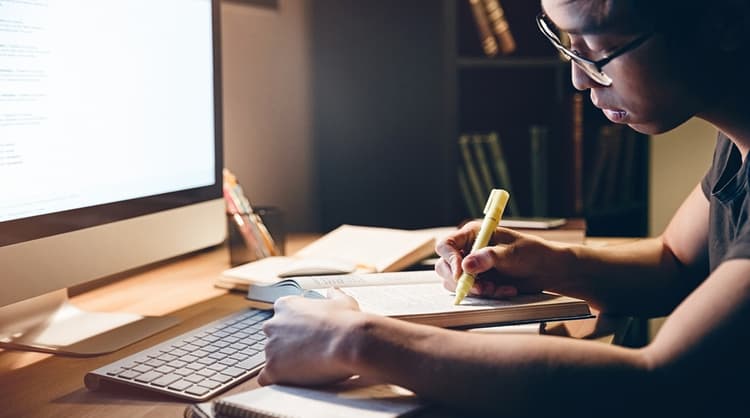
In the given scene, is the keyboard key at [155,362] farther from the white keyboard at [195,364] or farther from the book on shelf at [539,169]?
the book on shelf at [539,169]

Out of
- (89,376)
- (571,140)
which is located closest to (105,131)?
(89,376)

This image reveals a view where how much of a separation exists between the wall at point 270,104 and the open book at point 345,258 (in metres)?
0.45

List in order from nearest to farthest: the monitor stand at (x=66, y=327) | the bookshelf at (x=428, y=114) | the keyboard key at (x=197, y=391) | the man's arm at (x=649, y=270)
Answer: the keyboard key at (x=197, y=391), the monitor stand at (x=66, y=327), the man's arm at (x=649, y=270), the bookshelf at (x=428, y=114)

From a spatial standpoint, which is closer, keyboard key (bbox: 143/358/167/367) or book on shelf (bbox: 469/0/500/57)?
keyboard key (bbox: 143/358/167/367)

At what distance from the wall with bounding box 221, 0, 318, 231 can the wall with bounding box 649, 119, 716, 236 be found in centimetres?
87

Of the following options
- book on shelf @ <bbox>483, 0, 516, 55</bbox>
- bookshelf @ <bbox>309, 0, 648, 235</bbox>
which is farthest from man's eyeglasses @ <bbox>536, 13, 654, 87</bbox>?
book on shelf @ <bbox>483, 0, 516, 55</bbox>

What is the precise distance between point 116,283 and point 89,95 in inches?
18.3

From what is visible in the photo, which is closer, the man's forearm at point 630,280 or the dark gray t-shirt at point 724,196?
the dark gray t-shirt at point 724,196

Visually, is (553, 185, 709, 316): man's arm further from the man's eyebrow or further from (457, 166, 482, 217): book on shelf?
(457, 166, 482, 217): book on shelf

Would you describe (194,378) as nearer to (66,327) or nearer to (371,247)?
(66,327)

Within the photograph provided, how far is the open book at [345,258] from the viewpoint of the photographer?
1.32m

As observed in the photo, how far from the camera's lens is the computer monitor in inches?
37.4

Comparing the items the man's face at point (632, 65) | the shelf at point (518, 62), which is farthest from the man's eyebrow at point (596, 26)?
the shelf at point (518, 62)

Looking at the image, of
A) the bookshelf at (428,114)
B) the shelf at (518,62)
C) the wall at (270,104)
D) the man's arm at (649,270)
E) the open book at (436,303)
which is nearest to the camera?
the open book at (436,303)
